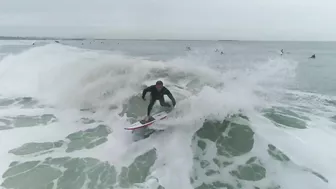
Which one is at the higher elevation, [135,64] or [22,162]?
[135,64]

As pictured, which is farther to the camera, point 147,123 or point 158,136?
point 147,123

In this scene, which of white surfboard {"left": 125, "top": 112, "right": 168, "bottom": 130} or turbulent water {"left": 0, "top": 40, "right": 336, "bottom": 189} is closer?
turbulent water {"left": 0, "top": 40, "right": 336, "bottom": 189}

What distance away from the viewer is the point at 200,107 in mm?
12727

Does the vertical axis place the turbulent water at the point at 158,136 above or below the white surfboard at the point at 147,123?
below

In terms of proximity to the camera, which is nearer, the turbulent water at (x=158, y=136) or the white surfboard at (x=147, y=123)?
the turbulent water at (x=158, y=136)

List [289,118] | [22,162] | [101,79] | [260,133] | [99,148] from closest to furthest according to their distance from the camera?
[22,162] → [99,148] → [260,133] → [289,118] → [101,79]

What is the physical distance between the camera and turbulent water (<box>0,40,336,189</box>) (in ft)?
27.2

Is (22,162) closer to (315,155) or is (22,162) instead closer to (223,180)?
(223,180)

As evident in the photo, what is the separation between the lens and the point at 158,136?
35.0ft

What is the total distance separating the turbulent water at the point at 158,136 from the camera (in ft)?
27.2

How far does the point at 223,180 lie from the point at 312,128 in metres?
5.89

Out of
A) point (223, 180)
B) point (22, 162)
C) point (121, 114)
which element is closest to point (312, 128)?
point (223, 180)

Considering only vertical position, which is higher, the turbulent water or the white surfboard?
the white surfboard

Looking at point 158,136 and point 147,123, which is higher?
point 147,123
